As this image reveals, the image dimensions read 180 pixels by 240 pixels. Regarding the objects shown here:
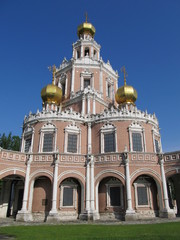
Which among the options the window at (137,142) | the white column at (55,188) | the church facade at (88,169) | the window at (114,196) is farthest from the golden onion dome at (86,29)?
the window at (114,196)

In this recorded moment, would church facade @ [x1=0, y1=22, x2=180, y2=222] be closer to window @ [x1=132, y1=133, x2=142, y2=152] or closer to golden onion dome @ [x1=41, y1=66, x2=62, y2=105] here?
window @ [x1=132, y1=133, x2=142, y2=152]

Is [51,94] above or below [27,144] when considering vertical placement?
above

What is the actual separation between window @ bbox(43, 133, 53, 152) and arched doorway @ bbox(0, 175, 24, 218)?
457cm

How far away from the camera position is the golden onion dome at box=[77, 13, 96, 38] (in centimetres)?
4284

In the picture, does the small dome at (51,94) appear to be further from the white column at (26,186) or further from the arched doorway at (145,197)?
the arched doorway at (145,197)

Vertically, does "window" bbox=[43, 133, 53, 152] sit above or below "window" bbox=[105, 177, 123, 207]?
above

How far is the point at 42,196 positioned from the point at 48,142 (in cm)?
598

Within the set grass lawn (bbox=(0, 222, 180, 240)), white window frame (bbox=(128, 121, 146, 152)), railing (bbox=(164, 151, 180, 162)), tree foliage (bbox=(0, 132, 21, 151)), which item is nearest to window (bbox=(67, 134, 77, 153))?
white window frame (bbox=(128, 121, 146, 152))

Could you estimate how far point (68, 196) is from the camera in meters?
23.5

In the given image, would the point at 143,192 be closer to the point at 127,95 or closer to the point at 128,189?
the point at 128,189

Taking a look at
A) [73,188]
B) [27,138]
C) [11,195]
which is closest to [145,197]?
[73,188]

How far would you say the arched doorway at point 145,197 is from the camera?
73.6ft

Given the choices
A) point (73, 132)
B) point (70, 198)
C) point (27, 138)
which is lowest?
point (70, 198)

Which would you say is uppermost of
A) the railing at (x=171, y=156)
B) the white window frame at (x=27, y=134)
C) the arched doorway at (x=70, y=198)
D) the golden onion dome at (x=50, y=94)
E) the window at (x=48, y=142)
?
the golden onion dome at (x=50, y=94)
